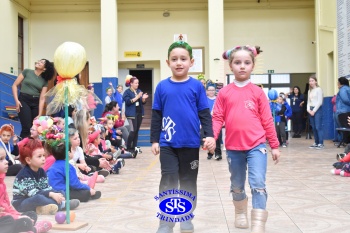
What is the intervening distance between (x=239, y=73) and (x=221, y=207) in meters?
1.65

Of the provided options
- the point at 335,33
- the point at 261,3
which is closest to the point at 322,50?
Result: the point at 335,33

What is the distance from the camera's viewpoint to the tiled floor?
4234 millimetres

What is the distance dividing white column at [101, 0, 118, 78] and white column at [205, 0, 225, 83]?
10.6 feet

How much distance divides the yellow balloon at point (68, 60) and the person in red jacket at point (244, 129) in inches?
49.3

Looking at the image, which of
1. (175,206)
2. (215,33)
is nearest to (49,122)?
(175,206)

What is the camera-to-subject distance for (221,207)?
5.11 m

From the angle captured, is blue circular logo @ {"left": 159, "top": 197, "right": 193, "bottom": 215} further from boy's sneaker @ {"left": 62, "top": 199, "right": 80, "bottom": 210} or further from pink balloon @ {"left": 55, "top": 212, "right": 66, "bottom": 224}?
boy's sneaker @ {"left": 62, "top": 199, "right": 80, "bottom": 210}

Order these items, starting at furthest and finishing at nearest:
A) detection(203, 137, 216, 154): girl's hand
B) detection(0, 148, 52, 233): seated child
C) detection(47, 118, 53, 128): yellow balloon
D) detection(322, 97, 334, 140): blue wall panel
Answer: detection(322, 97, 334, 140): blue wall panel < detection(47, 118, 53, 128): yellow balloon < detection(203, 137, 216, 154): girl's hand < detection(0, 148, 52, 233): seated child

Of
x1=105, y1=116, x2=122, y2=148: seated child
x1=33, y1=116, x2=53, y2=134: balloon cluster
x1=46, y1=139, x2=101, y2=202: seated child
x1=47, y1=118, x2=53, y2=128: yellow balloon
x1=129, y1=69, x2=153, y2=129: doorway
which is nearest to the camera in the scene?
x1=46, y1=139, x2=101, y2=202: seated child

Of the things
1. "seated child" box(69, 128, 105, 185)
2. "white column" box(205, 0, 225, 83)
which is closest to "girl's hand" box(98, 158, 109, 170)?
"seated child" box(69, 128, 105, 185)

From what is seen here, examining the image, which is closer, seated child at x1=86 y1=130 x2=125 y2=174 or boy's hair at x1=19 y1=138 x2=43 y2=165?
boy's hair at x1=19 y1=138 x2=43 y2=165

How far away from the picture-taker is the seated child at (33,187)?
4.61 m

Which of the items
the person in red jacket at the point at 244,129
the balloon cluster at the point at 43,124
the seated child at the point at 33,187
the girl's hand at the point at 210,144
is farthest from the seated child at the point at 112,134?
the girl's hand at the point at 210,144

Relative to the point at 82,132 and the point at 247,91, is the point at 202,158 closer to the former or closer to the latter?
the point at 82,132
